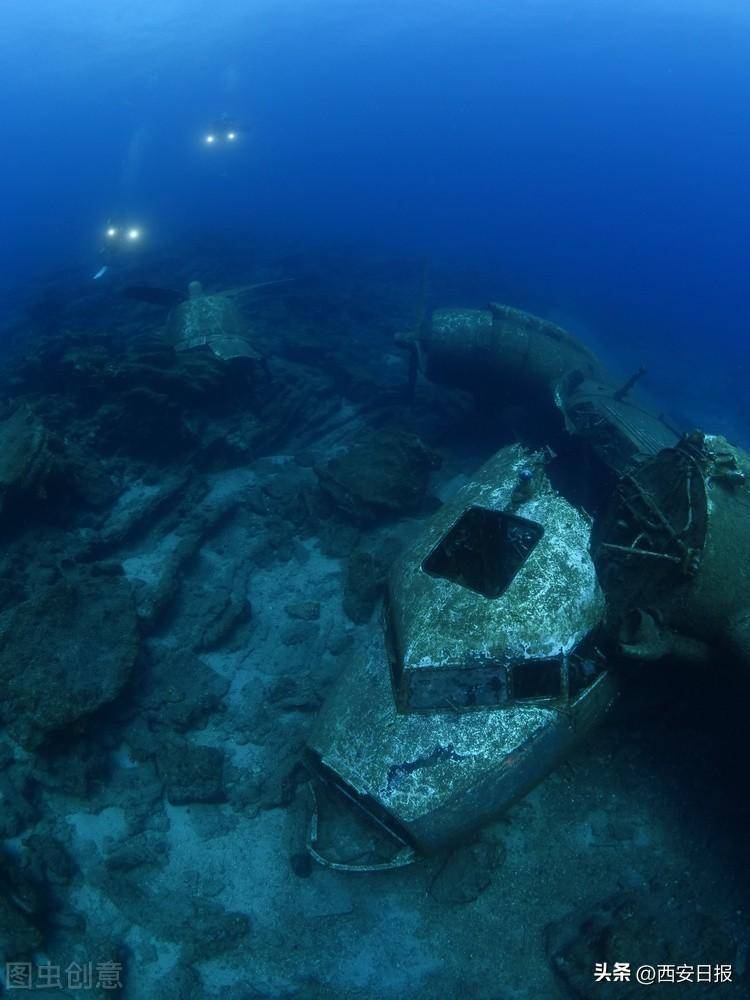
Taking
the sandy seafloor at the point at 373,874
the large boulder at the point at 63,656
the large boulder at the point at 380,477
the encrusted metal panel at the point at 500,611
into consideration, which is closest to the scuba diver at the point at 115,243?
the large boulder at the point at 380,477

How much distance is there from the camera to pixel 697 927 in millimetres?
6902

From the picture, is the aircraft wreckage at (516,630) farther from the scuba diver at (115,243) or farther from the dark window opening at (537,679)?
the scuba diver at (115,243)

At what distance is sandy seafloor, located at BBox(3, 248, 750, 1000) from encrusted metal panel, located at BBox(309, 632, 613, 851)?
4.21ft

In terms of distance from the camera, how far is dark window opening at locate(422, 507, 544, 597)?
7781 mm

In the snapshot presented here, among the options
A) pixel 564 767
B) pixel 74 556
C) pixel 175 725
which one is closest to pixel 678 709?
pixel 564 767

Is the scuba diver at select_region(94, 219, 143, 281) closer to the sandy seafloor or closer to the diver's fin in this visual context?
the diver's fin

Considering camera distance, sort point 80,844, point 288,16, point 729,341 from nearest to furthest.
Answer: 1. point 80,844
2. point 729,341
3. point 288,16

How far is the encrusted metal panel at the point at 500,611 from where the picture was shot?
6586mm

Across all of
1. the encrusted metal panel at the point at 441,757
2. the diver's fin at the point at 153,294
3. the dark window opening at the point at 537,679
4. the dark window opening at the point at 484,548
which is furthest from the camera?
the diver's fin at the point at 153,294

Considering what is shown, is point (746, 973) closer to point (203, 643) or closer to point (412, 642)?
point (412, 642)

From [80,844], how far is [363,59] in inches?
7374

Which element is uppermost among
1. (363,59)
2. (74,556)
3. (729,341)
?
(363,59)

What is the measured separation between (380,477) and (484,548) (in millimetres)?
5270

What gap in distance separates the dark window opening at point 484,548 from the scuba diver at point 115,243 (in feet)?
113
